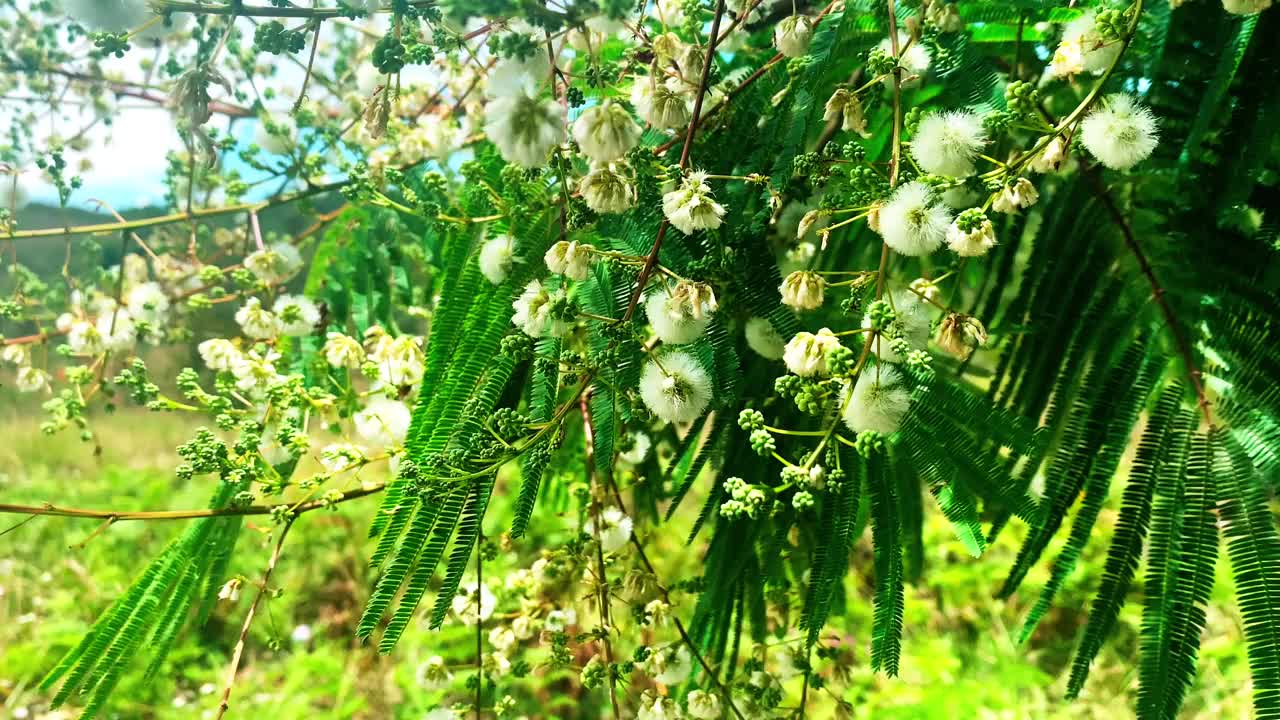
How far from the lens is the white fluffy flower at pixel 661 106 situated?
1.92ft

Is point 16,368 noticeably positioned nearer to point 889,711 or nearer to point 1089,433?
point 1089,433

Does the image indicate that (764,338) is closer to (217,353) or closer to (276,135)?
(217,353)

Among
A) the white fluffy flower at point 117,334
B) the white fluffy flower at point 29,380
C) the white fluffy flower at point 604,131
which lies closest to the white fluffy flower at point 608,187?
the white fluffy flower at point 604,131

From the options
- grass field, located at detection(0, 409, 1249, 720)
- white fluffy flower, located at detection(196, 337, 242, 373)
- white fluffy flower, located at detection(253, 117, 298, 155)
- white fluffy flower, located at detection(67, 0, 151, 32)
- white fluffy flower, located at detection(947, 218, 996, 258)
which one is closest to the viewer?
white fluffy flower, located at detection(947, 218, 996, 258)

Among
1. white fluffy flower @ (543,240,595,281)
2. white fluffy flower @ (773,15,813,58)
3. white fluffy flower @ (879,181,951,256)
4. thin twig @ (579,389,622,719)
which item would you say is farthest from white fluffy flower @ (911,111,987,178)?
thin twig @ (579,389,622,719)

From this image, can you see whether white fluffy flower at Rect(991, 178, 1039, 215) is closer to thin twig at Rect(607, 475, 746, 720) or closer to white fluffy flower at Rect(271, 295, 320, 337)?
thin twig at Rect(607, 475, 746, 720)

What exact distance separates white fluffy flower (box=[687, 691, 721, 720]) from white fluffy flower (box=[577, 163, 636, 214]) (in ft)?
1.80

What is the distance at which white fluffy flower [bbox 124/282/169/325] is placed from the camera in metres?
1.30

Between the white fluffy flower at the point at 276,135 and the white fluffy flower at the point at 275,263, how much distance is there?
0.49 feet

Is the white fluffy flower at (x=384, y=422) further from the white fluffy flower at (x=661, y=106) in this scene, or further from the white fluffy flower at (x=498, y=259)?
the white fluffy flower at (x=661, y=106)

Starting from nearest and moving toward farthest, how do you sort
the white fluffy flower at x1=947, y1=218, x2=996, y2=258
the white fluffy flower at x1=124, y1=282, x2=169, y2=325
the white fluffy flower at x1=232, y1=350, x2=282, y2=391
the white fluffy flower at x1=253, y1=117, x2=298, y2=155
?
the white fluffy flower at x1=947, y1=218, x2=996, y2=258 → the white fluffy flower at x1=232, y1=350, x2=282, y2=391 → the white fluffy flower at x1=253, y1=117, x2=298, y2=155 → the white fluffy flower at x1=124, y1=282, x2=169, y2=325

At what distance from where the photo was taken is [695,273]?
24.2 inches

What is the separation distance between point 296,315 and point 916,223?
0.82 meters

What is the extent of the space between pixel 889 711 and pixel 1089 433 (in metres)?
1.53
